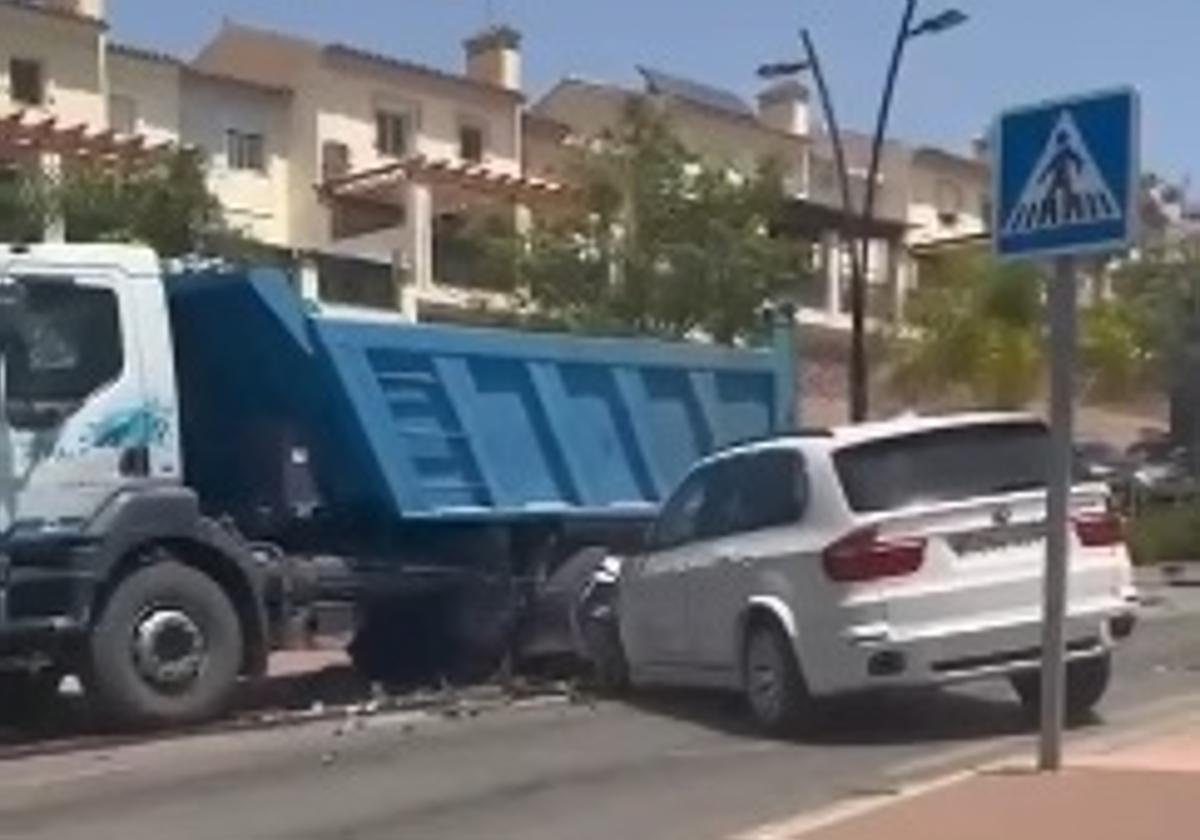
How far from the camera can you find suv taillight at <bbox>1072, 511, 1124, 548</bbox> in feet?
42.3

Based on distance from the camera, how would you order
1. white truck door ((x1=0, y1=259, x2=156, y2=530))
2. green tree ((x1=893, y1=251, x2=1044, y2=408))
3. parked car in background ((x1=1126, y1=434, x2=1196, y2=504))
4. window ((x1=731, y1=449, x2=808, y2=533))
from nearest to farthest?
window ((x1=731, y1=449, x2=808, y2=533)) → white truck door ((x1=0, y1=259, x2=156, y2=530)) → parked car in background ((x1=1126, y1=434, x2=1196, y2=504)) → green tree ((x1=893, y1=251, x2=1044, y2=408))

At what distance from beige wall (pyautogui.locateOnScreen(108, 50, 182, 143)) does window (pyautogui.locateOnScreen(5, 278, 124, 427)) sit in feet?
110

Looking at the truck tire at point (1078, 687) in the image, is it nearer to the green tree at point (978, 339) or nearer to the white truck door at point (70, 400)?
the white truck door at point (70, 400)

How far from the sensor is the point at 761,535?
13055mm

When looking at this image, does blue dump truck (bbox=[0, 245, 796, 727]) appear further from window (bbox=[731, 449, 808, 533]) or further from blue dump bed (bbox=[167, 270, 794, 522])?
window (bbox=[731, 449, 808, 533])

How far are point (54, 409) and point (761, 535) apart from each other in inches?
158

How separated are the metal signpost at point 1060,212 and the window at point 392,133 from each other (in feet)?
143

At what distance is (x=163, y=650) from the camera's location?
44.8ft

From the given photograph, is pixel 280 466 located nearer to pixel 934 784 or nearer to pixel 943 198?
pixel 934 784

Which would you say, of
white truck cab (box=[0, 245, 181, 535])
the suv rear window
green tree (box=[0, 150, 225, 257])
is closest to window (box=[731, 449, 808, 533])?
the suv rear window

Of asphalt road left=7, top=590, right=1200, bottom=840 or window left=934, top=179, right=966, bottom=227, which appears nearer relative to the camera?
asphalt road left=7, top=590, right=1200, bottom=840

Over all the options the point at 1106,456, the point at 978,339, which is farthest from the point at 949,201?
the point at 978,339

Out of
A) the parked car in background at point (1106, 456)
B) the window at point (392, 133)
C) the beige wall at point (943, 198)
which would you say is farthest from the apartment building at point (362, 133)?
the beige wall at point (943, 198)

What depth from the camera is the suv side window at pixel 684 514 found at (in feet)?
46.0
